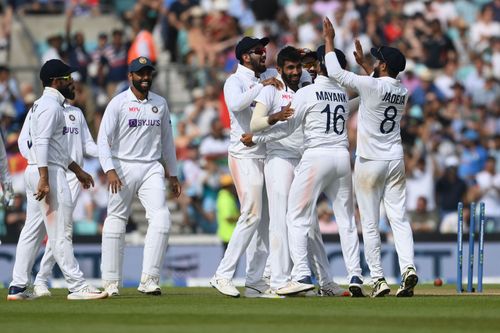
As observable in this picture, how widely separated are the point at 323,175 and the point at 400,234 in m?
1.03

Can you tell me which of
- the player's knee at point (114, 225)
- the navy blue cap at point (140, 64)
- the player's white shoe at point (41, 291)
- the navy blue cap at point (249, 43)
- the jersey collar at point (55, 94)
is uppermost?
the navy blue cap at point (249, 43)

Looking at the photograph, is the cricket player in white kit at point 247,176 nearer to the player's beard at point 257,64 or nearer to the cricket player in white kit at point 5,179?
the player's beard at point 257,64

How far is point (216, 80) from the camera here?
981 inches

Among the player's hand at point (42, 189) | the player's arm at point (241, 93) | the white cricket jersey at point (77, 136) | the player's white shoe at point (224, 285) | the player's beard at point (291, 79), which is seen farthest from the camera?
the white cricket jersey at point (77, 136)

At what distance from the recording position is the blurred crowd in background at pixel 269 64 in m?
22.5

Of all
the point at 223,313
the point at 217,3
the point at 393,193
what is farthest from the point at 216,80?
the point at 223,313

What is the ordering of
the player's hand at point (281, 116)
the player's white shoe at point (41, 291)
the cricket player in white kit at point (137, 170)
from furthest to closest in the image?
the player's white shoe at point (41, 291)
the cricket player in white kit at point (137, 170)
the player's hand at point (281, 116)

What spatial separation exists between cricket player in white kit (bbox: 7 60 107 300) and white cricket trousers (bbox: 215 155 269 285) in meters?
1.33

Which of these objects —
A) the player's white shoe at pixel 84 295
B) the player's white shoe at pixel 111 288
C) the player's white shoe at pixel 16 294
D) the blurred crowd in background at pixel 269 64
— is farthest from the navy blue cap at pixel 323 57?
the blurred crowd in background at pixel 269 64

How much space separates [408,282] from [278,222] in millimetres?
1432

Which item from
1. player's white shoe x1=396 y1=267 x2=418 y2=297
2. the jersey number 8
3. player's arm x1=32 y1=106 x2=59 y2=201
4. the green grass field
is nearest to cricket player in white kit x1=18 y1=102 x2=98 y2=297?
the green grass field

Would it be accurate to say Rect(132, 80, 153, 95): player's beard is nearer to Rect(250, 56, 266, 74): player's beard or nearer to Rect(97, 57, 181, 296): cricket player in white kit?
Rect(97, 57, 181, 296): cricket player in white kit

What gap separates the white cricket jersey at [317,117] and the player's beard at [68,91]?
6.35 feet

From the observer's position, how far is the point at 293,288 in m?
14.1
